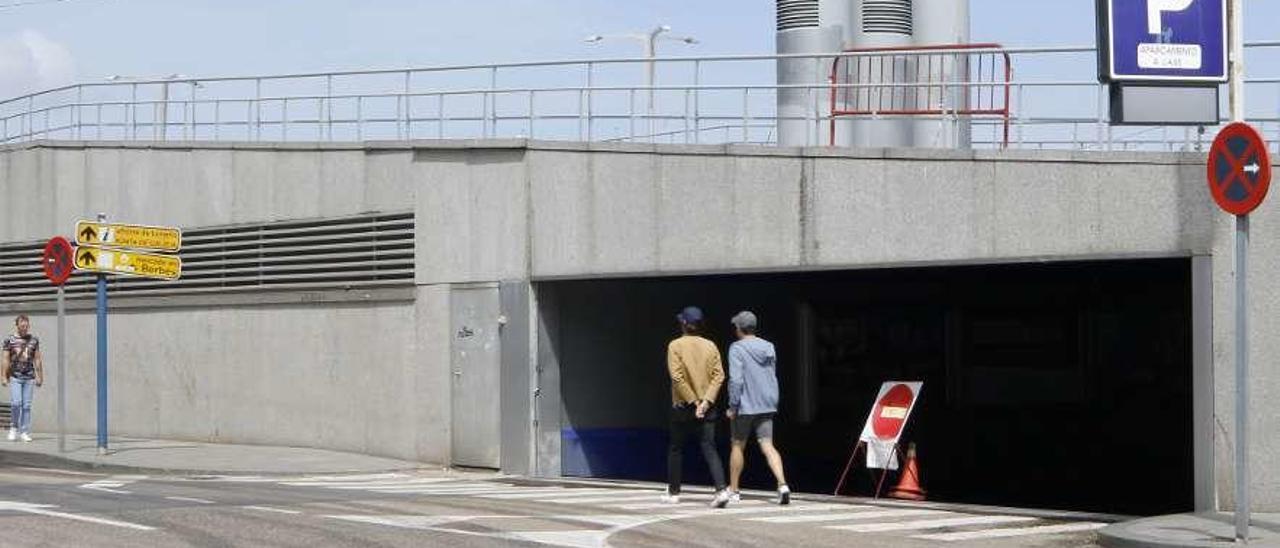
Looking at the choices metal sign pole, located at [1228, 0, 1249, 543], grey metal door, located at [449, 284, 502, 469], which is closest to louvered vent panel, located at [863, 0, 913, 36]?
grey metal door, located at [449, 284, 502, 469]

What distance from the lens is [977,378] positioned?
90.0 feet

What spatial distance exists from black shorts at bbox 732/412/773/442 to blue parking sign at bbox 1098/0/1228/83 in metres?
4.32

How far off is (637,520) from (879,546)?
2203 millimetres

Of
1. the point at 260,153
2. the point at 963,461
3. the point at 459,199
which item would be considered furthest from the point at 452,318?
the point at 963,461

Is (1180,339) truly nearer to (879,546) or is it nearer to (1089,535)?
(1089,535)

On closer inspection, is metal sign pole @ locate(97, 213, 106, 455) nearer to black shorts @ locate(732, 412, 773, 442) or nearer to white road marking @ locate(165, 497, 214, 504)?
white road marking @ locate(165, 497, 214, 504)

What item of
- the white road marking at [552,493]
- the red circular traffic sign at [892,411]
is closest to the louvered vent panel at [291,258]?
the white road marking at [552,493]

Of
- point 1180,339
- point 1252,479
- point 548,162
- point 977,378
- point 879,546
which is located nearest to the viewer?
point 879,546

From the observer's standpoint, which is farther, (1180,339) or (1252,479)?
(1180,339)

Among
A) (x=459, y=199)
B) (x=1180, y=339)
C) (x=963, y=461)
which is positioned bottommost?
(x=963, y=461)

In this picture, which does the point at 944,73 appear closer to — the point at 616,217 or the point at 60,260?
the point at 616,217

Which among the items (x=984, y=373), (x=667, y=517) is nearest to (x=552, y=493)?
(x=667, y=517)

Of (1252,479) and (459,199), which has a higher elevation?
(459,199)

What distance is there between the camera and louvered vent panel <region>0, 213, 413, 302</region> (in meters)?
23.1
